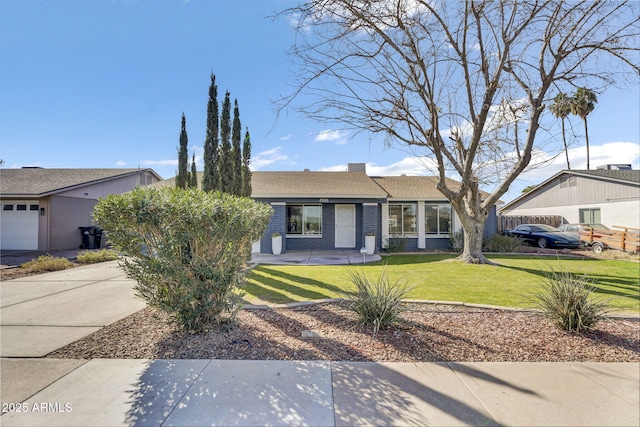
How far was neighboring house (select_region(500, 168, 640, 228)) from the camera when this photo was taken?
18.5 m

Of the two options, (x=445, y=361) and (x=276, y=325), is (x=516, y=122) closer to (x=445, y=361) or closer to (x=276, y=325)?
(x=445, y=361)

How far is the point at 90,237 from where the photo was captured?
661 inches

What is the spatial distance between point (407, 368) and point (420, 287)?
4.18m

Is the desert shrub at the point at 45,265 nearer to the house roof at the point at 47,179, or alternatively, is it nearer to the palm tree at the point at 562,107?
the house roof at the point at 47,179

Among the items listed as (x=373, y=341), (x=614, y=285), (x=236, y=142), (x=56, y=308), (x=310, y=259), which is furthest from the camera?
(x=310, y=259)

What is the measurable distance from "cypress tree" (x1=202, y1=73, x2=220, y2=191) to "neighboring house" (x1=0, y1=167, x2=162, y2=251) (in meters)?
10.3

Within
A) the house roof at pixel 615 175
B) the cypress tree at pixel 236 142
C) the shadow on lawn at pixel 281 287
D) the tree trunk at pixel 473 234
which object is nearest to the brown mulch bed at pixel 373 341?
the shadow on lawn at pixel 281 287

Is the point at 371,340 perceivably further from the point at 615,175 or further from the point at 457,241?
the point at 615,175

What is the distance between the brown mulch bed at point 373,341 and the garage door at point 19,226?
635 inches

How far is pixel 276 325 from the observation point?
458 cm

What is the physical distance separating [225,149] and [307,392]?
6.89 metres

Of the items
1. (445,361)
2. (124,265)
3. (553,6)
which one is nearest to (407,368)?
(445,361)

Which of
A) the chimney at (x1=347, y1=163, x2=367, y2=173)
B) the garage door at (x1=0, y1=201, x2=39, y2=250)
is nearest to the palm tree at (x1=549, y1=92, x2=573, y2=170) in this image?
the chimney at (x1=347, y1=163, x2=367, y2=173)

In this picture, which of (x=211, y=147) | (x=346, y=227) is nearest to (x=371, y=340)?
(x=211, y=147)
